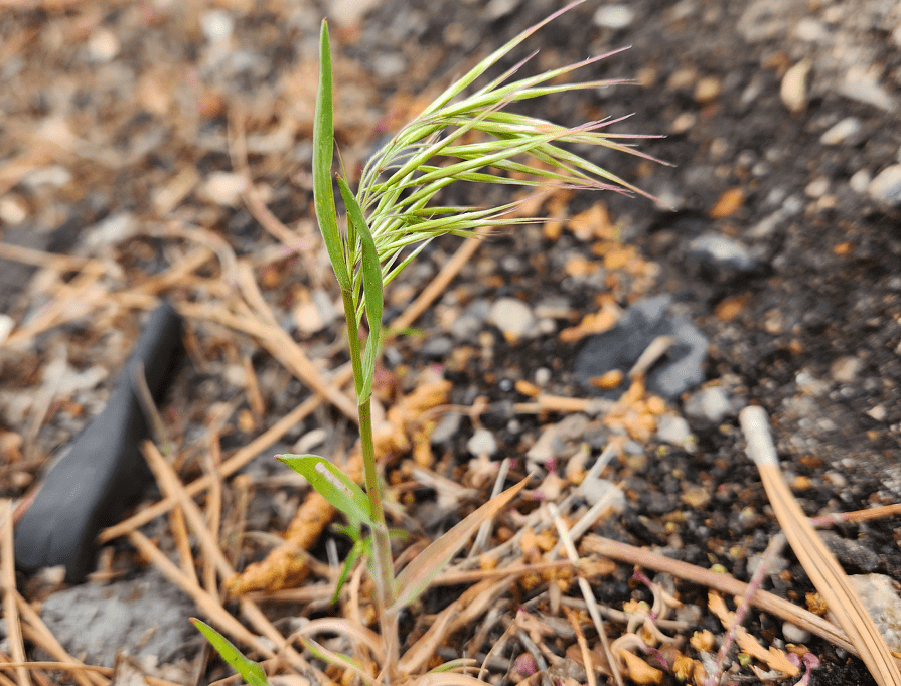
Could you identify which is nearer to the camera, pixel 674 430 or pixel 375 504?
pixel 375 504

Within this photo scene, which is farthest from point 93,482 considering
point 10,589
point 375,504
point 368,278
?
point 368,278

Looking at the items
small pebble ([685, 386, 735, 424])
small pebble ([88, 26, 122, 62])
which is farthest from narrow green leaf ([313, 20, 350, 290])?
small pebble ([88, 26, 122, 62])

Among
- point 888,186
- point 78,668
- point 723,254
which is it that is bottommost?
point 78,668

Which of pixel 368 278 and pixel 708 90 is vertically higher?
pixel 708 90

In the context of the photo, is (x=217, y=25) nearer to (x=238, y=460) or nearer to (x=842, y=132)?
(x=238, y=460)

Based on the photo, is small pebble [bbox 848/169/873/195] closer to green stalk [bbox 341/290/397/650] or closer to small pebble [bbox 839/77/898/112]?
small pebble [bbox 839/77/898/112]

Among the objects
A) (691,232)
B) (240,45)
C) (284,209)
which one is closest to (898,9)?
(691,232)
